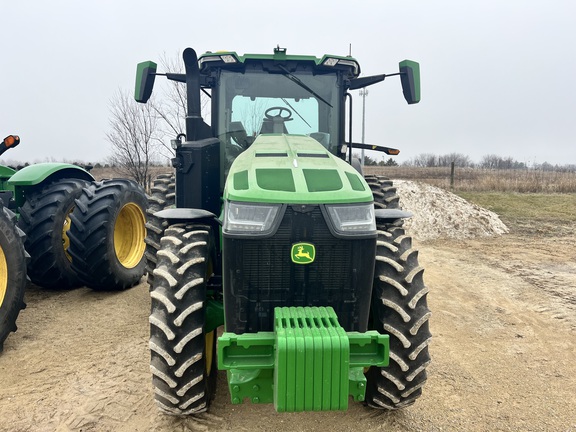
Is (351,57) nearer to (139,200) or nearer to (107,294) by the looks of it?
(139,200)

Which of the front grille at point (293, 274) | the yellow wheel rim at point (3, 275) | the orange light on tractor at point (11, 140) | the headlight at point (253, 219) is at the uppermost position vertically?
the orange light on tractor at point (11, 140)

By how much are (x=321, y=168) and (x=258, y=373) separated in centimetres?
142

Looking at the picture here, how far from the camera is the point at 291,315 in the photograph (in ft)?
8.64

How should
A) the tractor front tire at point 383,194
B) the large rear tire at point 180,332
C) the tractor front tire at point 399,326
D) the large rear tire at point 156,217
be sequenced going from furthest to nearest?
the tractor front tire at point 383,194
the large rear tire at point 156,217
the tractor front tire at point 399,326
the large rear tire at point 180,332

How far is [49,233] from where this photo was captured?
5637mm

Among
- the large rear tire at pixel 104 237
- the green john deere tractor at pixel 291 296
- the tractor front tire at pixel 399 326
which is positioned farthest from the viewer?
the large rear tire at pixel 104 237

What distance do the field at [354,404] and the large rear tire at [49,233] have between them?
13.0 inches

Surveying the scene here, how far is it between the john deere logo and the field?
1.34 metres

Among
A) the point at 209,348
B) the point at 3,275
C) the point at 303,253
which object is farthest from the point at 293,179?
the point at 3,275

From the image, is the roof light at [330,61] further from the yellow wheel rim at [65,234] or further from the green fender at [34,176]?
the green fender at [34,176]

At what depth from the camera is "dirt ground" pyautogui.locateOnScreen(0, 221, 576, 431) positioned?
3.24m

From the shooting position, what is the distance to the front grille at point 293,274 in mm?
2688

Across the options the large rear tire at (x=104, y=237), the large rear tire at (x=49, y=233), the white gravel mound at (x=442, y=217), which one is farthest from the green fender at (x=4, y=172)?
the white gravel mound at (x=442, y=217)

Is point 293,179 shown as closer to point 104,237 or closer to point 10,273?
point 10,273
